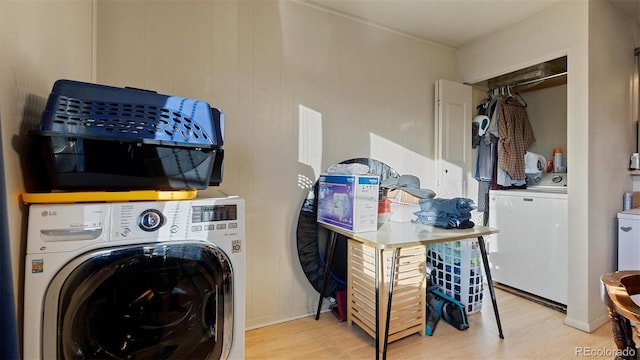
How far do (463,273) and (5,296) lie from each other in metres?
2.38

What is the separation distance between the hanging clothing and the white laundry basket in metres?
1.03

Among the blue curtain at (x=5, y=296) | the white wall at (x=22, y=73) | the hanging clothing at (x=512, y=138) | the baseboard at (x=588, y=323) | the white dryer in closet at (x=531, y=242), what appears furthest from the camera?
the hanging clothing at (x=512, y=138)

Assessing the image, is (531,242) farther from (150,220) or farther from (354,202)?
(150,220)

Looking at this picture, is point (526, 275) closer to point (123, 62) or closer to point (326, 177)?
point (326, 177)

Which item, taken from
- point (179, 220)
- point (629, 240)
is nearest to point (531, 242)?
point (629, 240)

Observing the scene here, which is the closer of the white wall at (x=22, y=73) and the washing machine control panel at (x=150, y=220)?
the white wall at (x=22, y=73)

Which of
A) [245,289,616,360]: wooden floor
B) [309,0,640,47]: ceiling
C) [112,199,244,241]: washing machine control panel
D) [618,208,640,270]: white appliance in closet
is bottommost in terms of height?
[245,289,616,360]: wooden floor

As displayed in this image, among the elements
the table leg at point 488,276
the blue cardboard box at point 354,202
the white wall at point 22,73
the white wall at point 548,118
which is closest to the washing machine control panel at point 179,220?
the white wall at point 22,73

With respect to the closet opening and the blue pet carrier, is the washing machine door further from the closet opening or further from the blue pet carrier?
the closet opening

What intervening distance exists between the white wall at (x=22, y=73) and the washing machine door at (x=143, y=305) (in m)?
0.13

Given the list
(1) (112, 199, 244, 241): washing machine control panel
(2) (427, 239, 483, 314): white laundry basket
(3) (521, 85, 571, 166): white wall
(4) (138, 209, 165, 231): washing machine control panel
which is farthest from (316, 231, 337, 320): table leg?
(3) (521, 85, 571, 166): white wall

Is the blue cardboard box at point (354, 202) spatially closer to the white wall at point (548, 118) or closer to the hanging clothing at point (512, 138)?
the hanging clothing at point (512, 138)

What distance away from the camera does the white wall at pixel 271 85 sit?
1778 mm

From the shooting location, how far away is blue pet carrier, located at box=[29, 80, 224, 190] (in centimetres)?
→ 96
